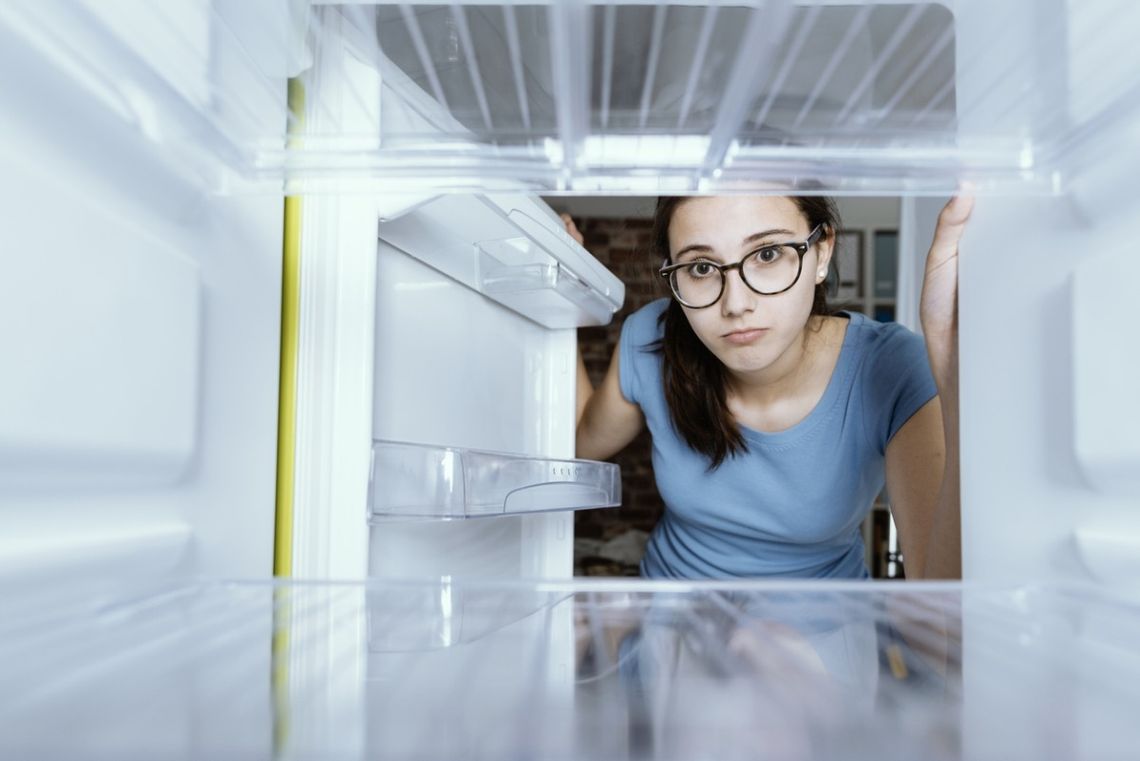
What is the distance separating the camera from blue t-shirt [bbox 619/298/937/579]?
1284 millimetres

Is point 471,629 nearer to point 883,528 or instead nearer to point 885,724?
point 885,724

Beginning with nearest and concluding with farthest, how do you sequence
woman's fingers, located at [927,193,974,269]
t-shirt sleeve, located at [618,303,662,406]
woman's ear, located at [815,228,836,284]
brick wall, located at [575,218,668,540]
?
woman's fingers, located at [927,193,974,269] → woman's ear, located at [815,228,836,284] → t-shirt sleeve, located at [618,303,662,406] → brick wall, located at [575,218,668,540]

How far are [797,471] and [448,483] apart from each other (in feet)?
2.85

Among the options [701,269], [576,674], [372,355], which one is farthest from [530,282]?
[576,674]

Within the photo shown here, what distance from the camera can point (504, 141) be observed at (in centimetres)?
50

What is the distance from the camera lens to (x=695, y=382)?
1.40 metres

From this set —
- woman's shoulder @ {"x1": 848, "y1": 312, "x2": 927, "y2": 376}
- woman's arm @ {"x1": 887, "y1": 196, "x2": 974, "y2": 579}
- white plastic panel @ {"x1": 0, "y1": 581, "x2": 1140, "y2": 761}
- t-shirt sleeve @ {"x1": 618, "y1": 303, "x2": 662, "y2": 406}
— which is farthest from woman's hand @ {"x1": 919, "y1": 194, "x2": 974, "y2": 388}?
t-shirt sleeve @ {"x1": 618, "y1": 303, "x2": 662, "y2": 406}

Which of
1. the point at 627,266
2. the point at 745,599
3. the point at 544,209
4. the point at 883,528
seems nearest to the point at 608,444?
the point at 544,209

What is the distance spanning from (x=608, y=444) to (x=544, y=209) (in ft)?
2.22

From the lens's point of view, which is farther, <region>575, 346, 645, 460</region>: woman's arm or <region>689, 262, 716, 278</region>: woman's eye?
<region>575, 346, 645, 460</region>: woman's arm

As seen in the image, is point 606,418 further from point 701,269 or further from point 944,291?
point 944,291

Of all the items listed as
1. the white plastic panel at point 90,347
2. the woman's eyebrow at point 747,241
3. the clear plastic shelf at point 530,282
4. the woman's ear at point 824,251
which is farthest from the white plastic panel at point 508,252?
the woman's ear at point 824,251

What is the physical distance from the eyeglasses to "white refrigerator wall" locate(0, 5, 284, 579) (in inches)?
28.8

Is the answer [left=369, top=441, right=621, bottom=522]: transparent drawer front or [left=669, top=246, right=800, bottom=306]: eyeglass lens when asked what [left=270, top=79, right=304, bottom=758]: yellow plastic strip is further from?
[left=669, top=246, right=800, bottom=306]: eyeglass lens
